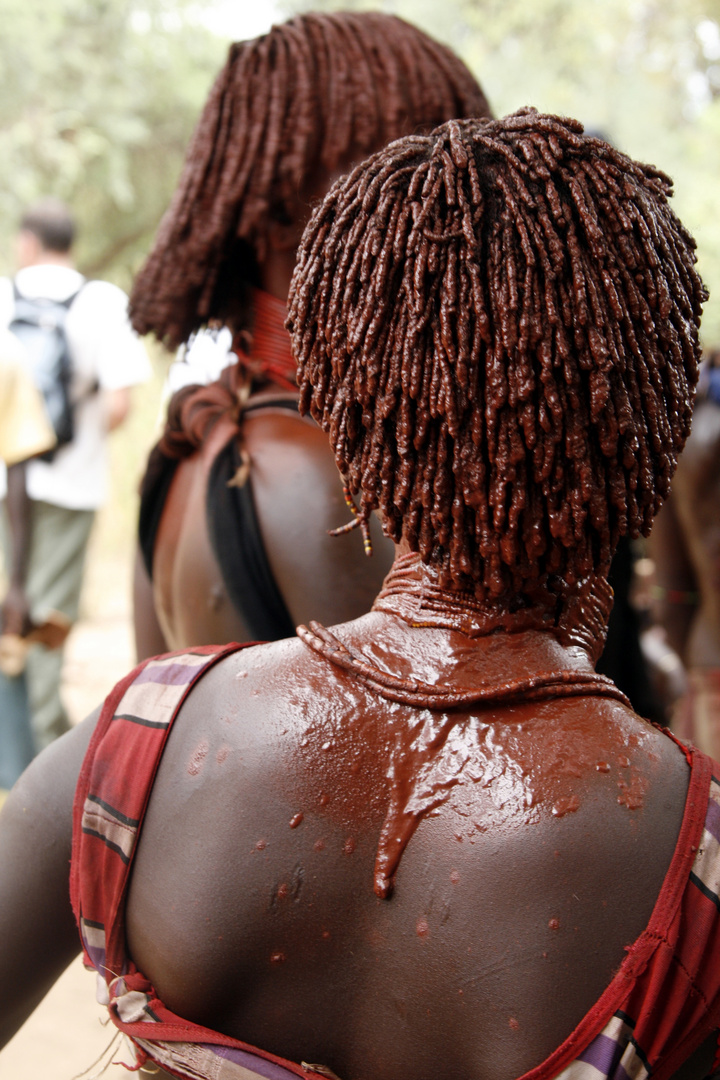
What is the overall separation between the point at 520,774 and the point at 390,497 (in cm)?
27

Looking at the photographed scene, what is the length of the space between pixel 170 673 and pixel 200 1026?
12.6 inches

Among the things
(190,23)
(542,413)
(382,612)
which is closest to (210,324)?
(382,612)

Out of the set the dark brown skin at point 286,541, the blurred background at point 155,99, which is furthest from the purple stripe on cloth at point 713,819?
the blurred background at point 155,99

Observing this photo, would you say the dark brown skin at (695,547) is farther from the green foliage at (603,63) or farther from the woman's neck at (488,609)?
the green foliage at (603,63)

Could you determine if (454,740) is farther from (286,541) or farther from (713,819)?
(286,541)

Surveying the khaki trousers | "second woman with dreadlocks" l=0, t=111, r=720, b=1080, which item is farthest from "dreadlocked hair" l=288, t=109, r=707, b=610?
the khaki trousers

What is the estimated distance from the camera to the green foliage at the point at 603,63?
7711 mm

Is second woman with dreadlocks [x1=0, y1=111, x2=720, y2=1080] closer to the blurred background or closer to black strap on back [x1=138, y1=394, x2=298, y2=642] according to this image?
black strap on back [x1=138, y1=394, x2=298, y2=642]

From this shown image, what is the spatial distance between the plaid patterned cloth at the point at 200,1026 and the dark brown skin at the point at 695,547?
7.50ft

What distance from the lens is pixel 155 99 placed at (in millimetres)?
6832

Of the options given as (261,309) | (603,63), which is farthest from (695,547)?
(603,63)

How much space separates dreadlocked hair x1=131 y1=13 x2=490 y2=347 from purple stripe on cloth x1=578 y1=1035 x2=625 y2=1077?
4.18ft

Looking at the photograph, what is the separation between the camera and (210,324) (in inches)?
68.6

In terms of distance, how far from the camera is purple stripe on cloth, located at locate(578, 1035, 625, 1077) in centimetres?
75
